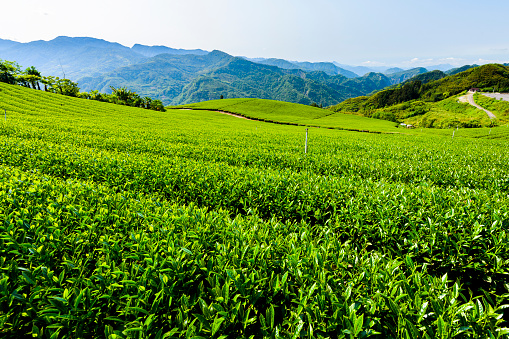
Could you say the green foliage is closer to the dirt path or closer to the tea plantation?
the dirt path

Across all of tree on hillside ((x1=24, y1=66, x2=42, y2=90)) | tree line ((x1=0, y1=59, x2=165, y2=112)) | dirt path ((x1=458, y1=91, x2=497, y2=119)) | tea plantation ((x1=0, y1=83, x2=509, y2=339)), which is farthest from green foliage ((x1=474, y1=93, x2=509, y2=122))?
tree on hillside ((x1=24, y1=66, x2=42, y2=90))

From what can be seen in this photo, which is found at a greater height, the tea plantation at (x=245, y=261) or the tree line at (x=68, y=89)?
the tree line at (x=68, y=89)

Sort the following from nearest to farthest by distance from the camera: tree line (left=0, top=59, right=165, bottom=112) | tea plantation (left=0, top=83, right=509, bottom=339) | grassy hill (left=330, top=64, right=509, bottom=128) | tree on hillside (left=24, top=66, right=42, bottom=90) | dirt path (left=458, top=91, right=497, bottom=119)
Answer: tea plantation (left=0, top=83, right=509, bottom=339), tree line (left=0, top=59, right=165, bottom=112), tree on hillside (left=24, top=66, right=42, bottom=90), dirt path (left=458, top=91, right=497, bottom=119), grassy hill (left=330, top=64, right=509, bottom=128)

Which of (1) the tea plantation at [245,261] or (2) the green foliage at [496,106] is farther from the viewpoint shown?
(2) the green foliage at [496,106]

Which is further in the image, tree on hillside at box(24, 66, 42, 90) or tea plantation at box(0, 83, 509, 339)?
tree on hillside at box(24, 66, 42, 90)

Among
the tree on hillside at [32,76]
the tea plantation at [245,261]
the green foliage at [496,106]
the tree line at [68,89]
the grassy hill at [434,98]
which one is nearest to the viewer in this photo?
the tea plantation at [245,261]

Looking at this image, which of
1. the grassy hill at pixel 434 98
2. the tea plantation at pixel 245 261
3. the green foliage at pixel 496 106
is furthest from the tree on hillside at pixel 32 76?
the green foliage at pixel 496 106

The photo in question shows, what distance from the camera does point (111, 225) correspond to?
3639 mm

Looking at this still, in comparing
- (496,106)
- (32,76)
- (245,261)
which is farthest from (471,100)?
(32,76)

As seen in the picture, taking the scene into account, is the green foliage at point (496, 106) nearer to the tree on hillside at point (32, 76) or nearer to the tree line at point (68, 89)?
the tree line at point (68, 89)

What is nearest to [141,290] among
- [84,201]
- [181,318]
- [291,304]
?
[181,318]

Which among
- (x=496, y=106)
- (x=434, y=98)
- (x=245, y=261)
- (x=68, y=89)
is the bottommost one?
(x=245, y=261)

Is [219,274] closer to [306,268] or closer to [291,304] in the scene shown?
[291,304]

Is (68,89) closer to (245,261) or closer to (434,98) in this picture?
(245,261)
